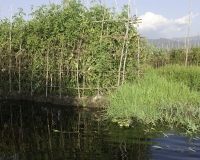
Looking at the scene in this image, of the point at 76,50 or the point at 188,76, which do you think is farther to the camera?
the point at 188,76

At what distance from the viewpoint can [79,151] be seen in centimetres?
442

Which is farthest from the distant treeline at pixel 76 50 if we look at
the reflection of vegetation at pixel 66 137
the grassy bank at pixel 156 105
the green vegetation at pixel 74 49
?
the reflection of vegetation at pixel 66 137

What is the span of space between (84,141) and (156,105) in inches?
91.5

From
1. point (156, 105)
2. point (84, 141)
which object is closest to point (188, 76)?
point (156, 105)

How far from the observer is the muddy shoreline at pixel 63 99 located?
8397 millimetres

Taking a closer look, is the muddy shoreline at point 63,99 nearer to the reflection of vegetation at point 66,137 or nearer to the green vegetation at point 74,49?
the green vegetation at point 74,49

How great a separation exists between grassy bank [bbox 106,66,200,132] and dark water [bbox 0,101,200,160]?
0.36 metres

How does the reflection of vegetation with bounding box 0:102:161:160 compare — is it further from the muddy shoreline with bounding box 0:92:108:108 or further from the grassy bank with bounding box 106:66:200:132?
the muddy shoreline with bounding box 0:92:108:108

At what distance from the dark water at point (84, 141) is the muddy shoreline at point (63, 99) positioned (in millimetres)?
1488

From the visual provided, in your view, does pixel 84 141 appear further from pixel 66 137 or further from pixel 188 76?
pixel 188 76

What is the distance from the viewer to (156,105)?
650 centimetres

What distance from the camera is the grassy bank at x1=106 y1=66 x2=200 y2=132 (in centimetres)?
591

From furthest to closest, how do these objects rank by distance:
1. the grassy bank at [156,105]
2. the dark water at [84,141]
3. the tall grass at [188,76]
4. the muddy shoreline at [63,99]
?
the tall grass at [188,76]
the muddy shoreline at [63,99]
the grassy bank at [156,105]
the dark water at [84,141]

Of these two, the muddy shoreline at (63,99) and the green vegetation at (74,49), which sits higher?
the green vegetation at (74,49)
